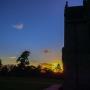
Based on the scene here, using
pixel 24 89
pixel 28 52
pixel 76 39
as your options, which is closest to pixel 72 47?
pixel 76 39

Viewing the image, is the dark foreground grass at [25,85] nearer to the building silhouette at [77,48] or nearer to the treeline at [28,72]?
the building silhouette at [77,48]

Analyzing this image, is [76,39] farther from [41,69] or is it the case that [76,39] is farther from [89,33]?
[41,69]

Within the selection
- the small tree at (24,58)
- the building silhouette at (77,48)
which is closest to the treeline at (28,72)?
the small tree at (24,58)

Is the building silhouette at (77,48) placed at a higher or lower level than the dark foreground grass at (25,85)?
higher

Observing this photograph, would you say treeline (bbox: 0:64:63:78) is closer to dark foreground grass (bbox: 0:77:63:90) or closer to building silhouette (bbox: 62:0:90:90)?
dark foreground grass (bbox: 0:77:63:90)

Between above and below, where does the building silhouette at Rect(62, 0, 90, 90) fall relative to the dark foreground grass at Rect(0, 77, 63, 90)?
above

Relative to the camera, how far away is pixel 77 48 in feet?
84.2

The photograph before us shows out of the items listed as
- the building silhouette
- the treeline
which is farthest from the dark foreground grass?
the treeline

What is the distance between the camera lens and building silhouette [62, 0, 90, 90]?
2494 cm

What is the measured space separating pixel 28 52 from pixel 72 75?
364 ft

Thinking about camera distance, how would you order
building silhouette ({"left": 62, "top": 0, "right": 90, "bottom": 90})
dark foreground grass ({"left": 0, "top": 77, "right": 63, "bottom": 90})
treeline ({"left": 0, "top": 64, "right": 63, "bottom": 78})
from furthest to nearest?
1. treeline ({"left": 0, "top": 64, "right": 63, "bottom": 78})
2. dark foreground grass ({"left": 0, "top": 77, "right": 63, "bottom": 90})
3. building silhouette ({"left": 62, "top": 0, "right": 90, "bottom": 90})

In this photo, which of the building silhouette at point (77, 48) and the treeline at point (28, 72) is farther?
the treeline at point (28, 72)

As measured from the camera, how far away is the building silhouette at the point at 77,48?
81.8 ft

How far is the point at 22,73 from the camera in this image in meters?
106
